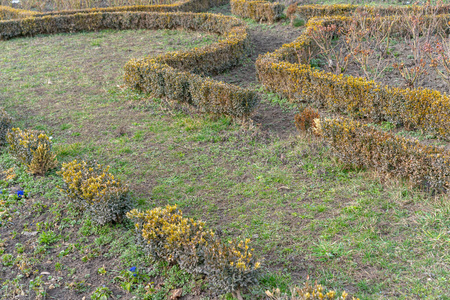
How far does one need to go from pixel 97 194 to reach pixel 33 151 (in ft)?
5.95

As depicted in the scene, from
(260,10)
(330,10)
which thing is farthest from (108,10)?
(330,10)

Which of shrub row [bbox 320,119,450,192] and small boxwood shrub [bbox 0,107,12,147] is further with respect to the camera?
small boxwood shrub [bbox 0,107,12,147]

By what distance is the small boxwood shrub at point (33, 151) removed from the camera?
232 inches

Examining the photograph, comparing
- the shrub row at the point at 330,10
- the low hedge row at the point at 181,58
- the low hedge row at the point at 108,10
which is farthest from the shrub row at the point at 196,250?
the low hedge row at the point at 108,10

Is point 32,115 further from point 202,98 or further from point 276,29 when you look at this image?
point 276,29

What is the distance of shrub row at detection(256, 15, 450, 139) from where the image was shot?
6254mm

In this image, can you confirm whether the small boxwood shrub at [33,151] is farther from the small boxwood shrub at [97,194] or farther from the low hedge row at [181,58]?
the low hedge row at [181,58]

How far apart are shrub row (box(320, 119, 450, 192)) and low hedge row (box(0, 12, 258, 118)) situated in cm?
194


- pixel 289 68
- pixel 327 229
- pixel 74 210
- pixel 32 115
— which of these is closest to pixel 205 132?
pixel 289 68

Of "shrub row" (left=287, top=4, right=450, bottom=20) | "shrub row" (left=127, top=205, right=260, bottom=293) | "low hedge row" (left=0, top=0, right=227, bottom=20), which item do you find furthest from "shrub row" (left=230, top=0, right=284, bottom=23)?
"shrub row" (left=127, top=205, right=260, bottom=293)

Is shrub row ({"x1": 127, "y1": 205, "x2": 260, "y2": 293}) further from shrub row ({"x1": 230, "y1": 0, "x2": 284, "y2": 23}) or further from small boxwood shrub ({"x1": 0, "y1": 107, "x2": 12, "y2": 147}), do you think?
shrub row ({"x1": 230, "y1": 0, "x2": 284, "y2": 23})

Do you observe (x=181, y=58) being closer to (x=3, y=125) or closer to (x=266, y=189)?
(x=3, y=125)

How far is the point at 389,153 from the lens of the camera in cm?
515

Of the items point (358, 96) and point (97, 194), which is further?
point (358, 96)
